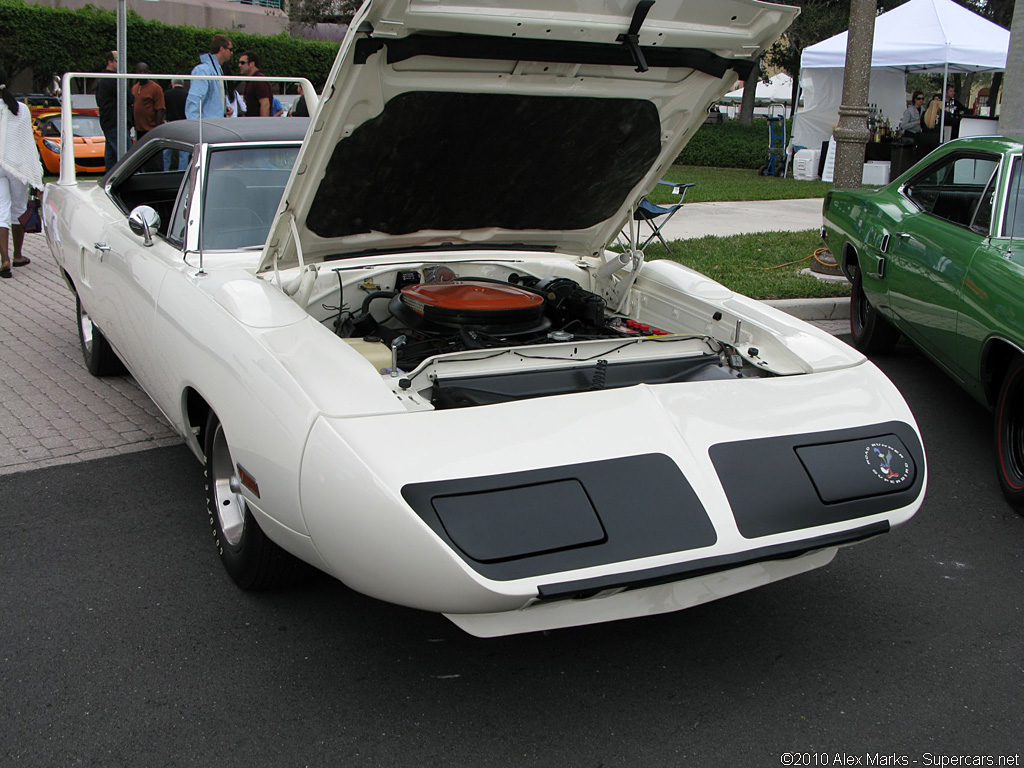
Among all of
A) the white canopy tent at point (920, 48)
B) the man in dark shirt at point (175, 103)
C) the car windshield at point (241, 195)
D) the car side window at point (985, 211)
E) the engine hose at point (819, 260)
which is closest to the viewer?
the car windshield at point (241, 195)

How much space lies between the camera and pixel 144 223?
12.6 ft

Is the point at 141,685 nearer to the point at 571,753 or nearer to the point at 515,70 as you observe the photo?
the point at 571,753

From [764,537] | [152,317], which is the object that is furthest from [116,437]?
[764,537]

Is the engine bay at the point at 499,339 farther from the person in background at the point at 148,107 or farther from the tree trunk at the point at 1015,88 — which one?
the person in background at the point at 148,107

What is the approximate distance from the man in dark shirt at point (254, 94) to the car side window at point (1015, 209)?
6.88m

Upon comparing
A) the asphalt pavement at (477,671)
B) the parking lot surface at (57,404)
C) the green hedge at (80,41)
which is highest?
the green hedge at (80,41)

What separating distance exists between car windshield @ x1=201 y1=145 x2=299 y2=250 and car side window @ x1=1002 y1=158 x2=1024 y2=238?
353 cm

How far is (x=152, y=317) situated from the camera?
12.1 ft

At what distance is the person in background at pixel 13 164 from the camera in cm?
734

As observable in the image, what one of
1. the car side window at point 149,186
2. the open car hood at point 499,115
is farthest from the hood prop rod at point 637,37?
the car side window at point 149,186

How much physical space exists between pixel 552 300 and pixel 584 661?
1.59 m

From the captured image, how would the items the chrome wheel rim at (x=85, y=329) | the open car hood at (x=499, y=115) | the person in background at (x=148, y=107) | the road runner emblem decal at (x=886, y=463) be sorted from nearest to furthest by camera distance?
the road runner emblem decal at (x=886, y=463) → the open car hood at (x=499, y=115) → the chrome wheel rim at (x=85, y=329) → the person in background at (x=148, y=107)

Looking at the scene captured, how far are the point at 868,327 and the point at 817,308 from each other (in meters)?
1.16

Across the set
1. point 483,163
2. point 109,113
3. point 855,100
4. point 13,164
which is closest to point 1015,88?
point 855,100
